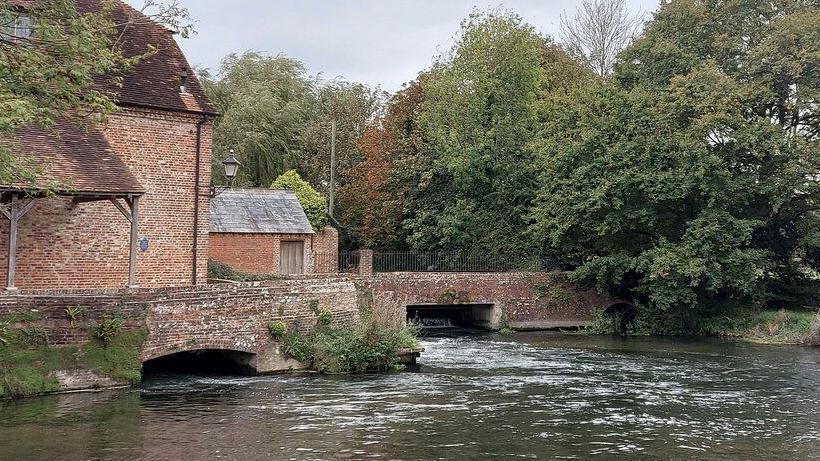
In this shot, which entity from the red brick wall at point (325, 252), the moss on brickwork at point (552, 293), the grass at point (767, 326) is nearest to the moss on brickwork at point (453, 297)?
the moss on brickwork at point (552, 293)

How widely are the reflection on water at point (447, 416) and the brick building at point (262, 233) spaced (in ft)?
41.3

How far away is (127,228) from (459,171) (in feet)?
60.7

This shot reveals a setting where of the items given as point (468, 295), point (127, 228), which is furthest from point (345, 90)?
point (127, 228)

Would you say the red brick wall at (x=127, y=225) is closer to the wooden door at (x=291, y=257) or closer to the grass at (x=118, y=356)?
the grass at (x=118, y=356)

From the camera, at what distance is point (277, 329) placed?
18.4 meters

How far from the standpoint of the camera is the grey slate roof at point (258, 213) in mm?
30969

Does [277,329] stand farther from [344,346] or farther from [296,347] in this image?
[344,346]

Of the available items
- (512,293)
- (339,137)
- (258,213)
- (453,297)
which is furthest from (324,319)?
(339,137)

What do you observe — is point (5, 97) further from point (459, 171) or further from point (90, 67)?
point (459, 171)

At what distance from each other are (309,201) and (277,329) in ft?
57.4

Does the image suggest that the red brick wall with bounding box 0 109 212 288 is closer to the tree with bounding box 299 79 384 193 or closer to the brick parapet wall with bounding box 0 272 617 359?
the brick parapet wall with bounding box 0 272 617 359

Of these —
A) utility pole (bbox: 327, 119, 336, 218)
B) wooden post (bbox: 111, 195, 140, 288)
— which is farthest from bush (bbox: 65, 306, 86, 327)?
utility pole (bbox: 327, 119, 336, 218)

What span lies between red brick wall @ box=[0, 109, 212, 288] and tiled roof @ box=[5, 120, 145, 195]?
0.95 meters

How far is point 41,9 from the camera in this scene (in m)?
10.6
